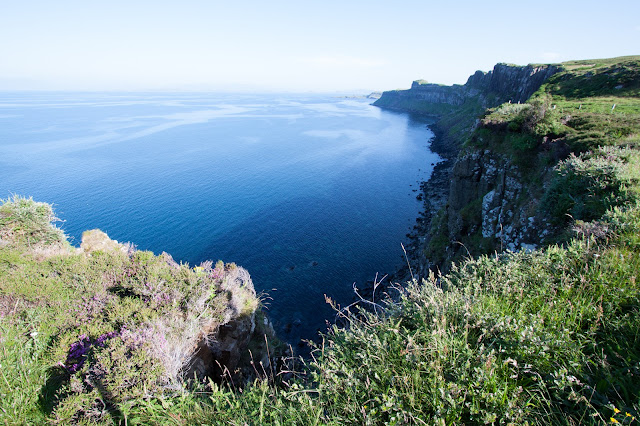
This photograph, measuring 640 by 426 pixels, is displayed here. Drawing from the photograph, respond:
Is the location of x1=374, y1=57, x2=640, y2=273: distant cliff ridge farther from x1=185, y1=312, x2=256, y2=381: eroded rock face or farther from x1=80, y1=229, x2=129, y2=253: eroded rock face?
x1=80, y1=229, x2=129, y2=253: eroded rock face

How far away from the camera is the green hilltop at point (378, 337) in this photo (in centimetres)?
452

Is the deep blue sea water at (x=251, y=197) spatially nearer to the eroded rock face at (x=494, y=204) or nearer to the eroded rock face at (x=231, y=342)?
the eroded rock face at (x=231, y=342)

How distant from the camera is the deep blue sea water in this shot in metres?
43.2

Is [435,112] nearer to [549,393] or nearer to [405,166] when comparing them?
[405,166]

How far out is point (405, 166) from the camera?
88438 millimetres

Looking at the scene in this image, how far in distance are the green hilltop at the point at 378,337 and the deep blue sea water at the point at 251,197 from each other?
66.3 ft

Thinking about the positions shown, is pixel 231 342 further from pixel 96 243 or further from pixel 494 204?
pixel 494 204

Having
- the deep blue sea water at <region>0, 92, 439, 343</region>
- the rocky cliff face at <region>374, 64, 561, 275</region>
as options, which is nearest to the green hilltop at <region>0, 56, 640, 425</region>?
the rocky cliff face at <region>374, 64, 561, 275</region>

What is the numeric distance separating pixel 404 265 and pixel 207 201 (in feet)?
143

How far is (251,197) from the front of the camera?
64750mm

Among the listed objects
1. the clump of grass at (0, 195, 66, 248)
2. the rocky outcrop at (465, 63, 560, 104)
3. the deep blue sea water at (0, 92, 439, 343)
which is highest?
the rocky outcrop at (465, 63, 560, 104)

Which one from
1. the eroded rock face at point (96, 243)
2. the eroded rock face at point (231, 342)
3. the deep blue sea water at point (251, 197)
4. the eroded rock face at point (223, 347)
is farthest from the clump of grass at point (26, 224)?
the deep blue sea water at point (251, 197)

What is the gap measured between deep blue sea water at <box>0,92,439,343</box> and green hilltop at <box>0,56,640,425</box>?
20.2m

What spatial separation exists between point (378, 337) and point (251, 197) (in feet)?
201
